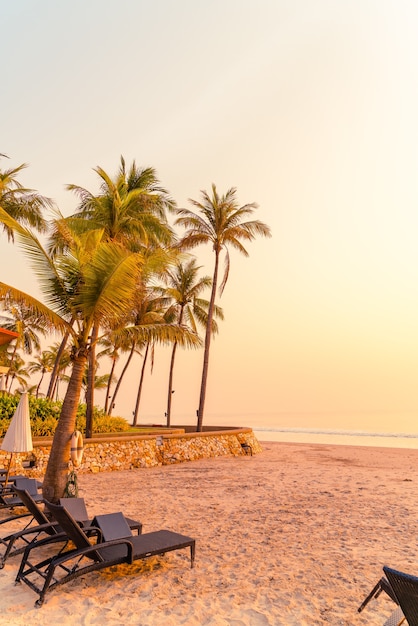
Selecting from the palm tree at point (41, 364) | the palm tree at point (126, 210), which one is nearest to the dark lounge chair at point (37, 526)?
the palm tree at point (126, 210)

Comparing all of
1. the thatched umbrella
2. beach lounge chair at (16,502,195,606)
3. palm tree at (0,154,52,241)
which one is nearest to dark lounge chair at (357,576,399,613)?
beach lounge chair at (16,502,195,606)

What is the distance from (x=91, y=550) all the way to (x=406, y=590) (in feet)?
10.3

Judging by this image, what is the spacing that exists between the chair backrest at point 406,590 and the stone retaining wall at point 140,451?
11.8 metres

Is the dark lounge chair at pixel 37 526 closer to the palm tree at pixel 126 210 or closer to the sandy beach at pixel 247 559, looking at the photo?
the sandy beach at pixel 247 559

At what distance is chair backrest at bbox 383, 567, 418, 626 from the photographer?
267 cm

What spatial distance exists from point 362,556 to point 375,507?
3.60 m

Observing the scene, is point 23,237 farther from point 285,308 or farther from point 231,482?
point 285,308

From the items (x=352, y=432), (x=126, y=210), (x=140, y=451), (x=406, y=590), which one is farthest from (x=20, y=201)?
(x=352, y=432)

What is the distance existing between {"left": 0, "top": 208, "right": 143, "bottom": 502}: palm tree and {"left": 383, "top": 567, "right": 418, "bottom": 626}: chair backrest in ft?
21.4

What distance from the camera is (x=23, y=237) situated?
8297 mm

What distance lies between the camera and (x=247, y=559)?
5625mm

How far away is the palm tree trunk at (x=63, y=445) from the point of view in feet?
25.1

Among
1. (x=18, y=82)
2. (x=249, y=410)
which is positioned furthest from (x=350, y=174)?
(x=249, y=410)

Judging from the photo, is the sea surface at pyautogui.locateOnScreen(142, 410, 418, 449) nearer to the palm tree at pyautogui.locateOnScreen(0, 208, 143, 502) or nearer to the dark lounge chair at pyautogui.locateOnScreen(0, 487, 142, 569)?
the palm tree at pyautogui.locateOnScreen(0, 208, 143, 502)
